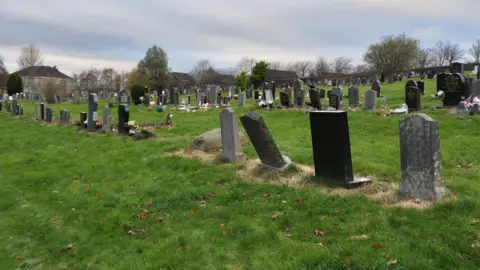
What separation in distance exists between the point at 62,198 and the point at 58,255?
2.91 m

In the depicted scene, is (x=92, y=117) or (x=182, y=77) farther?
(x=182, y=77)

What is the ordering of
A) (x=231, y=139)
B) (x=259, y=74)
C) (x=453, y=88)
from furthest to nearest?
(x=259, y=74)
(x=453, y=88)
(x=231, y=139)

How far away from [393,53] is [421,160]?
185 ft

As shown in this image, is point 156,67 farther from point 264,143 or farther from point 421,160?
point 421,160

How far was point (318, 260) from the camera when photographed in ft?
15.2

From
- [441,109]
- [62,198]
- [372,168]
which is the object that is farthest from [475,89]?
[62,198]

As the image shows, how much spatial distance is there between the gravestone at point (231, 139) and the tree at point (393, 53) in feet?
173

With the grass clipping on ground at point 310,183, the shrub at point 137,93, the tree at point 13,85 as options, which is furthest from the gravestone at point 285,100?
the tree at point 13,85

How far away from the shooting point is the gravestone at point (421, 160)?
20.8 ft

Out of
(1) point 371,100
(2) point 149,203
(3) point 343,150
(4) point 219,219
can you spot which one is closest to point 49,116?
(1) point 371,100

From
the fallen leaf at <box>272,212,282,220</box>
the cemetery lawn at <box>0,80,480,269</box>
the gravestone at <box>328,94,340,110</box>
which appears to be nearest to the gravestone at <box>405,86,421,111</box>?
the gravestone at <box>328,94,340,110</box>

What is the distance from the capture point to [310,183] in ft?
25.6

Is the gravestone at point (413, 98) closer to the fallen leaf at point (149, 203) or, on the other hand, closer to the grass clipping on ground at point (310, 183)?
the grass clipping on ground at point (310, 183)

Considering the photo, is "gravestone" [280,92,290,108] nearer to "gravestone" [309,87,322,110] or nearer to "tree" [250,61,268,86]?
"gravestone" [309,87,322,110]
